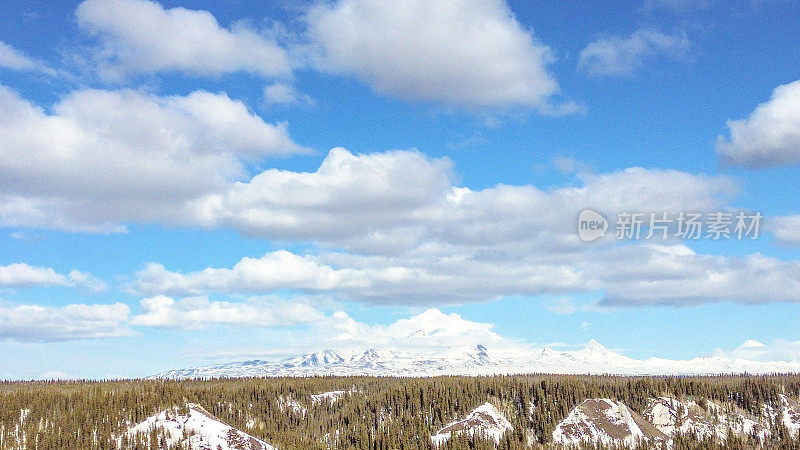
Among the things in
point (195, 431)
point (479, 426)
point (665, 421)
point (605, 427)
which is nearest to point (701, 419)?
point (665, 421)

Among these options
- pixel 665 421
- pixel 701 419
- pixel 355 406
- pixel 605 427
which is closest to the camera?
pixel 605 427

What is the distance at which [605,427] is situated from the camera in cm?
9900

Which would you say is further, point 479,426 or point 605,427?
point 479,426

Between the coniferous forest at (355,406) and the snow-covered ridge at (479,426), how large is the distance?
1.56 meters

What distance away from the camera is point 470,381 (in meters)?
130

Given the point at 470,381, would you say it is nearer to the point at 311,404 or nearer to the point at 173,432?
the point at 311,404

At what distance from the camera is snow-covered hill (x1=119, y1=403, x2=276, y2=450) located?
8225 cm

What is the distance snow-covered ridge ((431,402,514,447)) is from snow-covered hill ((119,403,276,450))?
82.6 ft

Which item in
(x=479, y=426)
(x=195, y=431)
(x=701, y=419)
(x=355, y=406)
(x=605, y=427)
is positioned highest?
(x=195, y=431)

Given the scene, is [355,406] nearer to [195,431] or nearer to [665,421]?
[195,431]

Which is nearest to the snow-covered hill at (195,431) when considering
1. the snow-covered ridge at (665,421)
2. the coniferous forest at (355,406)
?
the coniferous forest at (355,406)

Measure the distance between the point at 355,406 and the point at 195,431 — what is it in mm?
33154

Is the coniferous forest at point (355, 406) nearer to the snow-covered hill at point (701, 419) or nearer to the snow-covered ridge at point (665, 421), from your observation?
the snow-covered ridge at point (665, 421)

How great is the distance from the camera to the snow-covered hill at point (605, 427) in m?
97.4
